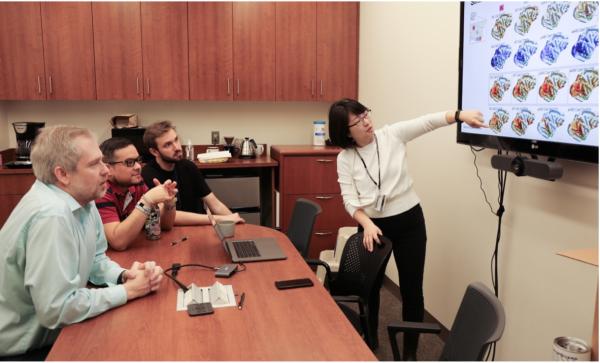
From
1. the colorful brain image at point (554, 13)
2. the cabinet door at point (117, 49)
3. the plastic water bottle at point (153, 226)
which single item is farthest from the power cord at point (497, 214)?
the cabinet door at point (117, 49)

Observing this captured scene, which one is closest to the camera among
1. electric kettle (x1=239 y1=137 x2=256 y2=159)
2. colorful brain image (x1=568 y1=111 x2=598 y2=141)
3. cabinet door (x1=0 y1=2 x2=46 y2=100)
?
colorful brain image (x1=568 y1=111 x2=598 y2=141)

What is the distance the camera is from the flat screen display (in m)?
1.83

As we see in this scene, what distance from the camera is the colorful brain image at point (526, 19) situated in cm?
207

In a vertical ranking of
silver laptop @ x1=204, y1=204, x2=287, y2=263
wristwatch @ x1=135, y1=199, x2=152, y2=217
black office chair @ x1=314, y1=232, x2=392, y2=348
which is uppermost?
wristwatch @ x1=135, y1=199, x2=152, y2=217

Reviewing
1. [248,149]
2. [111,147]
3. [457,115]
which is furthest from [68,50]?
[457,115]

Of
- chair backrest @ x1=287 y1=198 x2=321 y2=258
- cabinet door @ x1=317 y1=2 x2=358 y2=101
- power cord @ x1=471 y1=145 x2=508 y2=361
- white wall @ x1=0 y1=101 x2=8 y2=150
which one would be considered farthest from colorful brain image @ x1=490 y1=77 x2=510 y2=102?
white wall @ x1=0 y1=101 x2=8 y2=150

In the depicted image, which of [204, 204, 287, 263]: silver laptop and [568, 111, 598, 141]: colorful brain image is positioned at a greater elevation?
[568, 111, 598, 141]: colorful brain image

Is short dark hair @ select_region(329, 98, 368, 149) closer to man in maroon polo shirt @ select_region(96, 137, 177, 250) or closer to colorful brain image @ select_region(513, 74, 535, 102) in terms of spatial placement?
colorful brain image @ select_region(513, 74, 535, 102)

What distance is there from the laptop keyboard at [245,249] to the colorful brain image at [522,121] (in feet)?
4.14

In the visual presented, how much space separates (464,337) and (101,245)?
1.38 m

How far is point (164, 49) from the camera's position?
14.2 feet

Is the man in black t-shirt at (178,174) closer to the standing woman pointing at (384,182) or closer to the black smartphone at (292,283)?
the standing woman pointing at (384,182)

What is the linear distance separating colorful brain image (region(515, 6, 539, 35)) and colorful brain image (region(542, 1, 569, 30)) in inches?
2.4

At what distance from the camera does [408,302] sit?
8.65 ft
